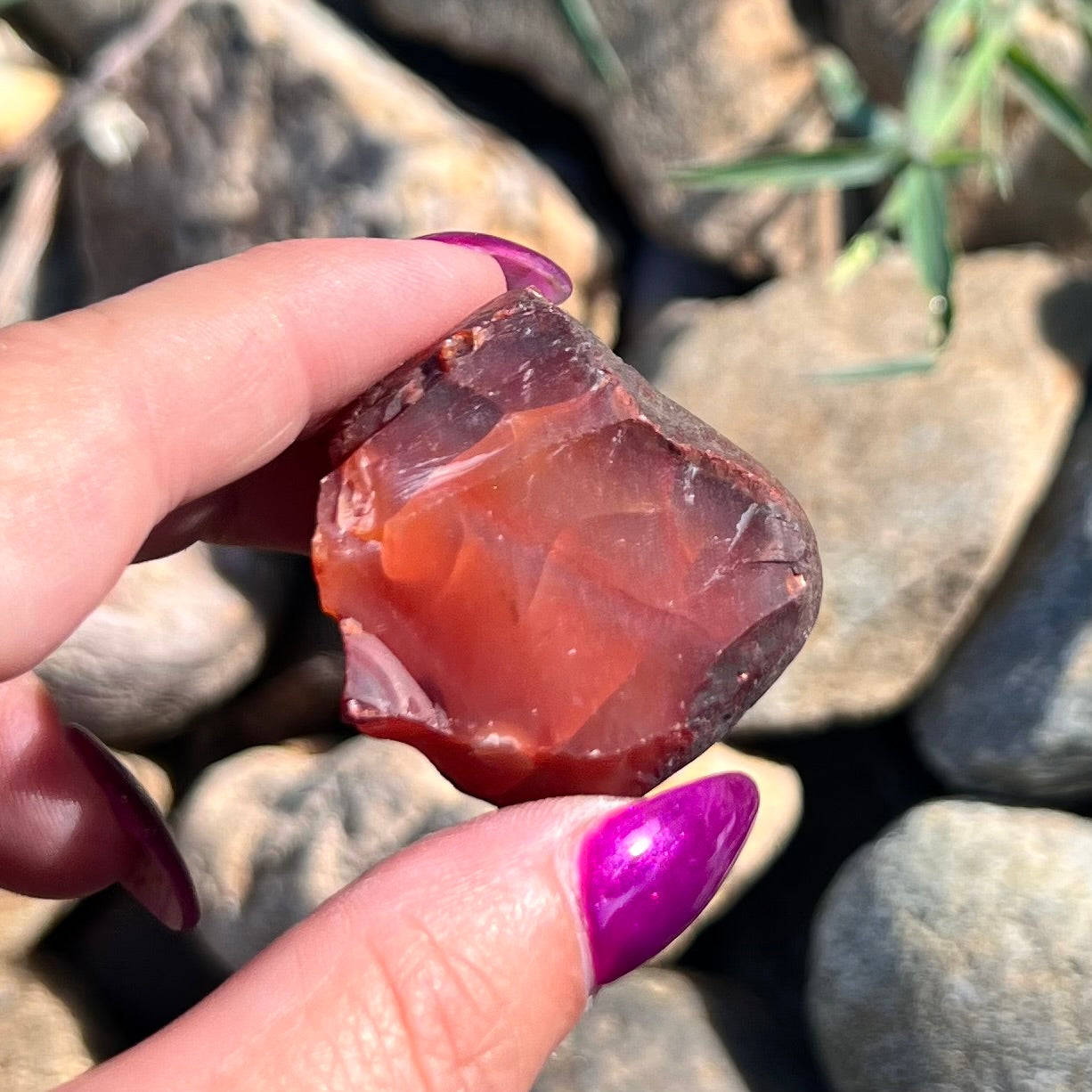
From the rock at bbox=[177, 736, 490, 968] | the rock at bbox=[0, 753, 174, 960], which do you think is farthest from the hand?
the rock at bbox=[0, 753, 174, 960]

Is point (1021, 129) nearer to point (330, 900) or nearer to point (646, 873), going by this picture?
point (646, 873)

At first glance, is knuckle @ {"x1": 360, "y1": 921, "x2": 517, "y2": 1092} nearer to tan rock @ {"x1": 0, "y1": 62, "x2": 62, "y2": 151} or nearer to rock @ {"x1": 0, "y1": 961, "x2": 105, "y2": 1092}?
rock @ {"x1": 0, "y1": 961, "x2": 105, "y2": 1092}

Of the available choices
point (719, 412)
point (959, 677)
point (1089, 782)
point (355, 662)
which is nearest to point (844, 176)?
point (719, 412)

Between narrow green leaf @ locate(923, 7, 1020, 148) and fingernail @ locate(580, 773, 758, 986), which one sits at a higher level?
narrow green leaf @ locate(923, 7, 1020, 148)

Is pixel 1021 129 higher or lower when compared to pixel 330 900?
higher

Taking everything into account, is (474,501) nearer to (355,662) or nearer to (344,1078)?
(355,662)

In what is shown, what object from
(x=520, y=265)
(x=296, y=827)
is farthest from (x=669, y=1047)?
(x=520, y=265)

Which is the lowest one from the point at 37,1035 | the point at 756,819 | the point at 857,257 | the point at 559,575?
the point at 37,1035
